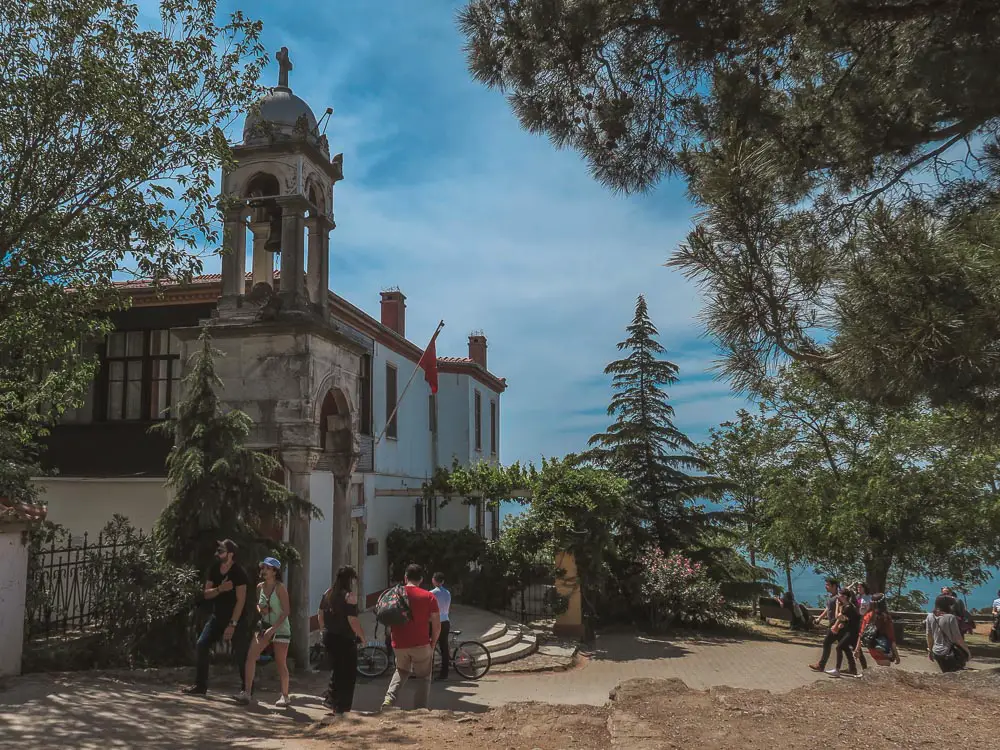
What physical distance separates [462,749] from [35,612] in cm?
657

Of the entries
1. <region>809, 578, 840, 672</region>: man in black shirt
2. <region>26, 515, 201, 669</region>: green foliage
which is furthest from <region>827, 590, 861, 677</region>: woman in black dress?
<region>26, 515, 201, 669</region>: green foliage

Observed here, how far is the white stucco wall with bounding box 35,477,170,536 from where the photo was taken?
17.9m

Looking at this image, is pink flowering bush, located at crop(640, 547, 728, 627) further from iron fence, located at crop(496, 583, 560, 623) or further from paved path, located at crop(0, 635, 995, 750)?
paved path, located at crop(0, 635, 995, 750)

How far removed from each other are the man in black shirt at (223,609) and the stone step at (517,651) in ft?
21.8

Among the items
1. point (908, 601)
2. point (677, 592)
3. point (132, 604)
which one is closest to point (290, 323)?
point (132, 604)

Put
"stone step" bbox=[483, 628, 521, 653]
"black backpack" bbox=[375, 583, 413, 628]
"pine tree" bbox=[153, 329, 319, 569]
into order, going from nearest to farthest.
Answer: "black backpack" bbox=[375, 583, 413, 628] → "pine tree" bbox=[153, 329, 319, 569] → "stone step" bbox=[483, 628, 521, 653]

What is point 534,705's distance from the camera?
8.90m

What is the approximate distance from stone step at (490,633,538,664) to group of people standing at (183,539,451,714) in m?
6.48

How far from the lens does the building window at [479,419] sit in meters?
30.0

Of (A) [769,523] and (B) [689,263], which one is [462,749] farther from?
(A) [769,523]

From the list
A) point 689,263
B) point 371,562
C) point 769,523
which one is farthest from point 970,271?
point 769,523

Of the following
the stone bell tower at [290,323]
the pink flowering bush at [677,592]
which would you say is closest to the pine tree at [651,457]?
the pink flowering bush at [677,592]

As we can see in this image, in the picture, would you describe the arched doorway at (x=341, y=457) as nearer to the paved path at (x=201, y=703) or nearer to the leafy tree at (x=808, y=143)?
the paved path at (x=201, y=703)

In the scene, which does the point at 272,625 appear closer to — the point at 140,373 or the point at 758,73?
the point at 758,73
